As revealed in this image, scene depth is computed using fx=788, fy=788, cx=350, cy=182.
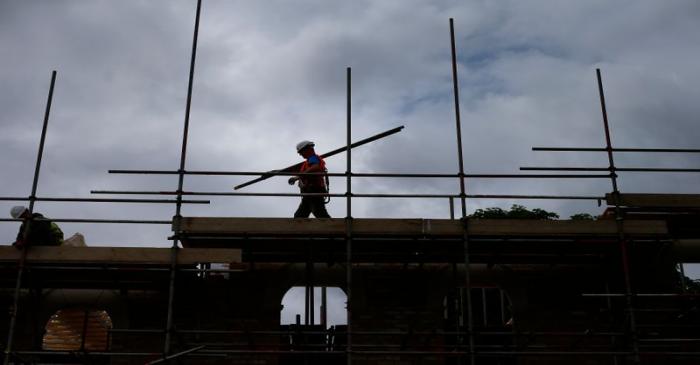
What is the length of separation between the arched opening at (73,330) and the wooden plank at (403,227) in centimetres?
671

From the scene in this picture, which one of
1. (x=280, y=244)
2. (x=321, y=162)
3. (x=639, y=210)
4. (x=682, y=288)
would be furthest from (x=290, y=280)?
(x=682, y=288)

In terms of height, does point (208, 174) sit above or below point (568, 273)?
above

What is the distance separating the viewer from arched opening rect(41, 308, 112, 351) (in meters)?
16.2

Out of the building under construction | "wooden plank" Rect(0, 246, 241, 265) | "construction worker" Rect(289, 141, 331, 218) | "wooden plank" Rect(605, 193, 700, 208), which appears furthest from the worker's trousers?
"wooden plank" Rect(605, 193, 700, 208)

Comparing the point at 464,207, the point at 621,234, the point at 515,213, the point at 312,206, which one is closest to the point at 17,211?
the point at 312,206

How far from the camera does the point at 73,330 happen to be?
54.1ft

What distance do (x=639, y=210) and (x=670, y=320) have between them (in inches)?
82.9

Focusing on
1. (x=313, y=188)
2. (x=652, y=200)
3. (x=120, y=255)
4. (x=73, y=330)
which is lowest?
(x=73, y=330)

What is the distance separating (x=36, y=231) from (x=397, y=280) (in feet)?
17.8

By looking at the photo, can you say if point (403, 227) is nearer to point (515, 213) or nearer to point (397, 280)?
point (397, 280)

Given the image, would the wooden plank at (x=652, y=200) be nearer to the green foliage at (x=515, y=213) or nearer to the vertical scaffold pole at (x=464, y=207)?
the vertical scaffold pole at (x=464, y=207)

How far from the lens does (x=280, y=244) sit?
37.1 feet

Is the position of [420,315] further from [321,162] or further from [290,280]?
[321,162]

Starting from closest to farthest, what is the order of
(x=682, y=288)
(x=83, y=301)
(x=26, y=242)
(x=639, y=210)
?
(x=26, y=242) < (x=639, y=210) < (x=83, y=301) < (x=682, y=288)
